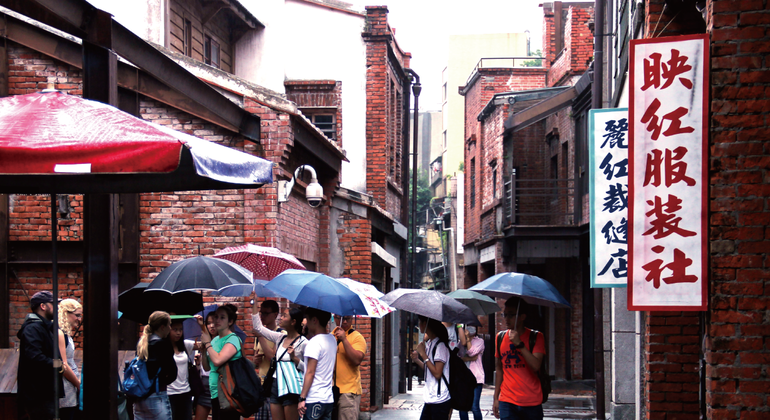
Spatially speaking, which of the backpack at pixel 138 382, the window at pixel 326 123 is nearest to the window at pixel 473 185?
the window at pixel 326 123

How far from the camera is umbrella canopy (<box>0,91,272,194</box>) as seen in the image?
3924mm

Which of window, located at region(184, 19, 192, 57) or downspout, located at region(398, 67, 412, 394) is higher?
window, located at region(184, 19, 192, 57)

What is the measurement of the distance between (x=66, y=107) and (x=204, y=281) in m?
3.67

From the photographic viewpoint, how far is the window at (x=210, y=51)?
15.0 meters

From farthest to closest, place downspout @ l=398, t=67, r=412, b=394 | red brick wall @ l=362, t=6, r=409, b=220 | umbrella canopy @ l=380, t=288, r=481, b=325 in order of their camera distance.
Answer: downspout @ l=398, t=67, r=412, b=394, red brick wall @ l=362, t=6, r=409, b=220, umbrella canopy @ l=380, t=288, r=481, b=325

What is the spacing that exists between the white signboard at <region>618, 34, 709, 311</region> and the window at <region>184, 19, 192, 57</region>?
10124mm

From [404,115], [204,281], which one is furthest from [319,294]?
[404,115]

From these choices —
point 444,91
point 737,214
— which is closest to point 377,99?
point 737,214

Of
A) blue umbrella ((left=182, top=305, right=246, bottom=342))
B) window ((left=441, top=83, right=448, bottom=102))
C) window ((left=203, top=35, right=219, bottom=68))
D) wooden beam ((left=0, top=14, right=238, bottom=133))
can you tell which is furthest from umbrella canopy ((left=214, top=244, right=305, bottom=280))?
window ((left=441, top=83, right=448, bottom=102))

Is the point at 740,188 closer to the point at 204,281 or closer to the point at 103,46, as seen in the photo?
the point at 103,46

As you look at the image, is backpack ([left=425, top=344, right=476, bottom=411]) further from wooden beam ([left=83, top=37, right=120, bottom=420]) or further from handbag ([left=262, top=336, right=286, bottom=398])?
wooden beam ([left=83, top=37, right=120, bottom=420])

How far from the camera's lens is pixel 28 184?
16.0ft

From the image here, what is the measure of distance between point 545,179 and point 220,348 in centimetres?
1287

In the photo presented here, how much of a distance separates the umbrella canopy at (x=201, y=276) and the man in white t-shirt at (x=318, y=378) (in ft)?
2.91
